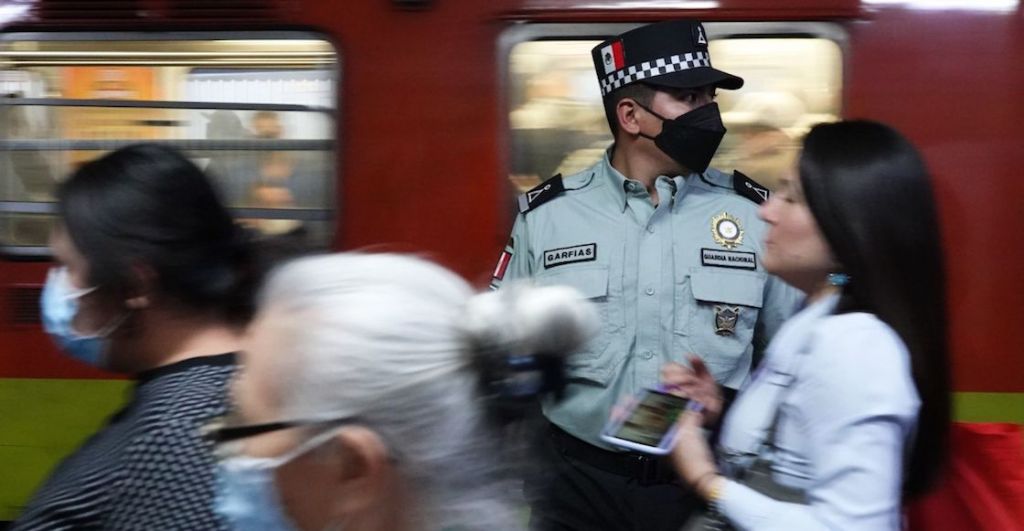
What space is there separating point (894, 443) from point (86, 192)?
136 centimetres

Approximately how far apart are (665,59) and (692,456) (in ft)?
4.15

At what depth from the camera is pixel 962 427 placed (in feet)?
5.96

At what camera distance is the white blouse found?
1.51 m

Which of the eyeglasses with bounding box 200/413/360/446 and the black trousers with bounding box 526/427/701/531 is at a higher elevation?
the eyeglasses with bounding box 200/413/360/446

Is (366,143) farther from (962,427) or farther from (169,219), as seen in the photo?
(962,427)

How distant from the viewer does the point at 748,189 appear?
8.89ft

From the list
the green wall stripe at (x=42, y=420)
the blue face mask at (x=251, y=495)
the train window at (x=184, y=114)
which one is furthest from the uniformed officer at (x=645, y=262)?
the green wall stripe at (x=42, y=420)

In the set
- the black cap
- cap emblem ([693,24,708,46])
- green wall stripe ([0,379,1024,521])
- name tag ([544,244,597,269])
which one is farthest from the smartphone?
green wall stripe ([0,379,1024,521])

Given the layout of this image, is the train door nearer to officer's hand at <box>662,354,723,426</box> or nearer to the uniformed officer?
the uniformed officer

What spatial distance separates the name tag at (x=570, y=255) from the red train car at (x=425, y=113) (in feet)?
2.26

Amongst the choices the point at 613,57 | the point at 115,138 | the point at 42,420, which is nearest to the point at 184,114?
the point at 115,138

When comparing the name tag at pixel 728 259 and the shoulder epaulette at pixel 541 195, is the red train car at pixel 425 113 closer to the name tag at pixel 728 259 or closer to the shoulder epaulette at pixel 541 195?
the shoulder epaulette at pixel 541 195

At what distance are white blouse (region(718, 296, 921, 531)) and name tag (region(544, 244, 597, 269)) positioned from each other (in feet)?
3.04

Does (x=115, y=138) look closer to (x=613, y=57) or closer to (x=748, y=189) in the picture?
(x=613, y=57)
